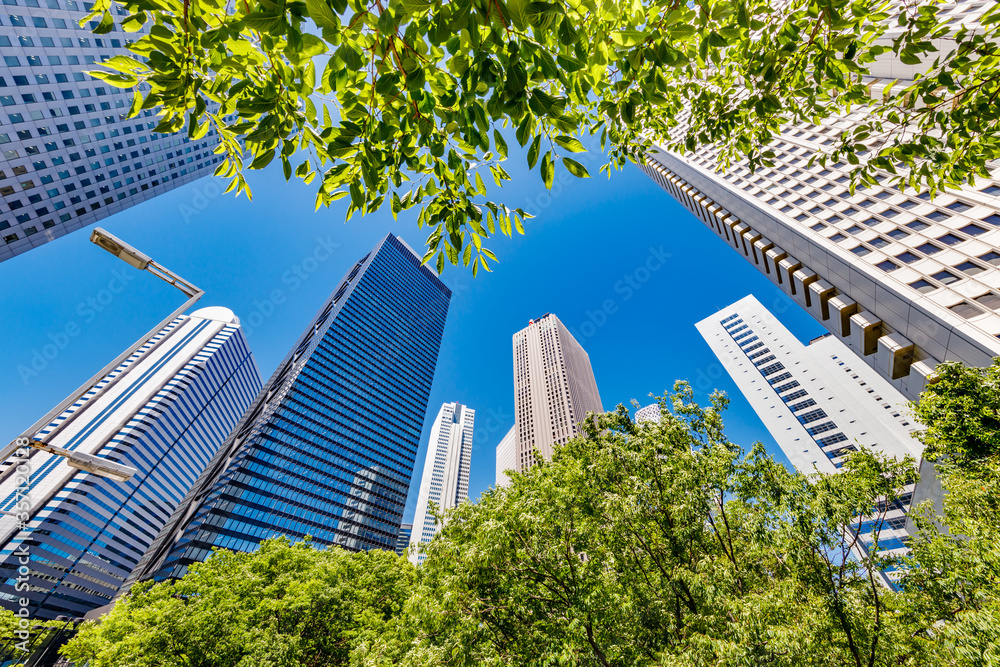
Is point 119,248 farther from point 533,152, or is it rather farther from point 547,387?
point 547,387

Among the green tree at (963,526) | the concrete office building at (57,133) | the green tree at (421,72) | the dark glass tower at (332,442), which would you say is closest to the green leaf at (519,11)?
the green tree at (421,72)

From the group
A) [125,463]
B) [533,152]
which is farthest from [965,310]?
[125,463]

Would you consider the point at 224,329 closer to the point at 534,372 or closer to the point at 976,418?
the point at 534,372

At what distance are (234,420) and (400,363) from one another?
83894 mm

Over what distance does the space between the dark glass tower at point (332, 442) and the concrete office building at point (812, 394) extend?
76651 millimetres

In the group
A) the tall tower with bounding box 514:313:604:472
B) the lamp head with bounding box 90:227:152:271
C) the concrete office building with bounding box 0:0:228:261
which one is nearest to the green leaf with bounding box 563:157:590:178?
the lamp head with bounding box 90:227:152:271

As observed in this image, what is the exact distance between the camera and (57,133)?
4672cm

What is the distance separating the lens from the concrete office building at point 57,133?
1657 inches

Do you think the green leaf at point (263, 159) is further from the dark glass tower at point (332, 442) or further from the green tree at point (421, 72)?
the dark glass tower at point (332, 442)

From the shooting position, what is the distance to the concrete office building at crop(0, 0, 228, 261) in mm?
42094

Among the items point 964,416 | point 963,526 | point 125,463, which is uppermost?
point 125,463

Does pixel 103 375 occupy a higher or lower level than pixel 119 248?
lower

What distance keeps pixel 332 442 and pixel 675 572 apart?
82.8 meters

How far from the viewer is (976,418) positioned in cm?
1086
